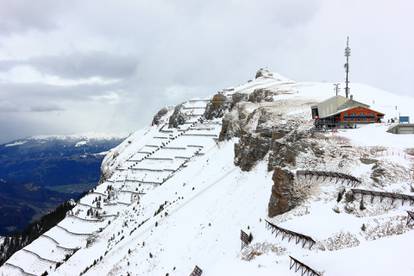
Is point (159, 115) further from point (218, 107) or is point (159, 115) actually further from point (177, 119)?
point (218, 107)

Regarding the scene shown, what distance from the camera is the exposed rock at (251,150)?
43969 millimetres

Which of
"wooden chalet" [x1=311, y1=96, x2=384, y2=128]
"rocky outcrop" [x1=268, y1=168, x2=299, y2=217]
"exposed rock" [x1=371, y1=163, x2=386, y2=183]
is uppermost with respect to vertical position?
"wooden chalet" [x1=311, y1=96, x2=384, y2=128]

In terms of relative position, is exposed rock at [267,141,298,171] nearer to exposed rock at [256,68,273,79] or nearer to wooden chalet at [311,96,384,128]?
wooden chalet at [311,96,384,128]

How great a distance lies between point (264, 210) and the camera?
30.8 m

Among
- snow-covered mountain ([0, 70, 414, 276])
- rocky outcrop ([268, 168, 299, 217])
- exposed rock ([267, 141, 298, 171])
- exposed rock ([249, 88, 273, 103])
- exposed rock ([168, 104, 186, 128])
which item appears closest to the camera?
snow-covered mountain ([0, 70, 414, 276])

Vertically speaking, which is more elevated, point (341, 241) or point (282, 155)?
point (282, 155)

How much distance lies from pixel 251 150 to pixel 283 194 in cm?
1842

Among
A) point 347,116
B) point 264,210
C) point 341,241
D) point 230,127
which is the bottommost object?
point 264,210

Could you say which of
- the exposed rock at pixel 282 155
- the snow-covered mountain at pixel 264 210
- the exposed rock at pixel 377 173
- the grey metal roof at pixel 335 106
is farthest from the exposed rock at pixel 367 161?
the grey metal roof at pixel 335 106

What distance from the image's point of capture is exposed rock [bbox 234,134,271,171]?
Answer: 144 ft

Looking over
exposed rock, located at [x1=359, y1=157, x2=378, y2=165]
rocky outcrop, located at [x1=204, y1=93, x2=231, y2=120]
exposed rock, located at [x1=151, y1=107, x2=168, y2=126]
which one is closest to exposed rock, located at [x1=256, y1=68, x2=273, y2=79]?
rocky outcrop, located at [x1=204, y1=93, x2=231, y2=120]

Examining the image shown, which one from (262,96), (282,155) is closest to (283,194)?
(282,155)

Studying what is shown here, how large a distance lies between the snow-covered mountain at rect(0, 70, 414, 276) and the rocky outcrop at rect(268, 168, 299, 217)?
9cm

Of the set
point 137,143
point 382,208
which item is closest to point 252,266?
point 382,208
